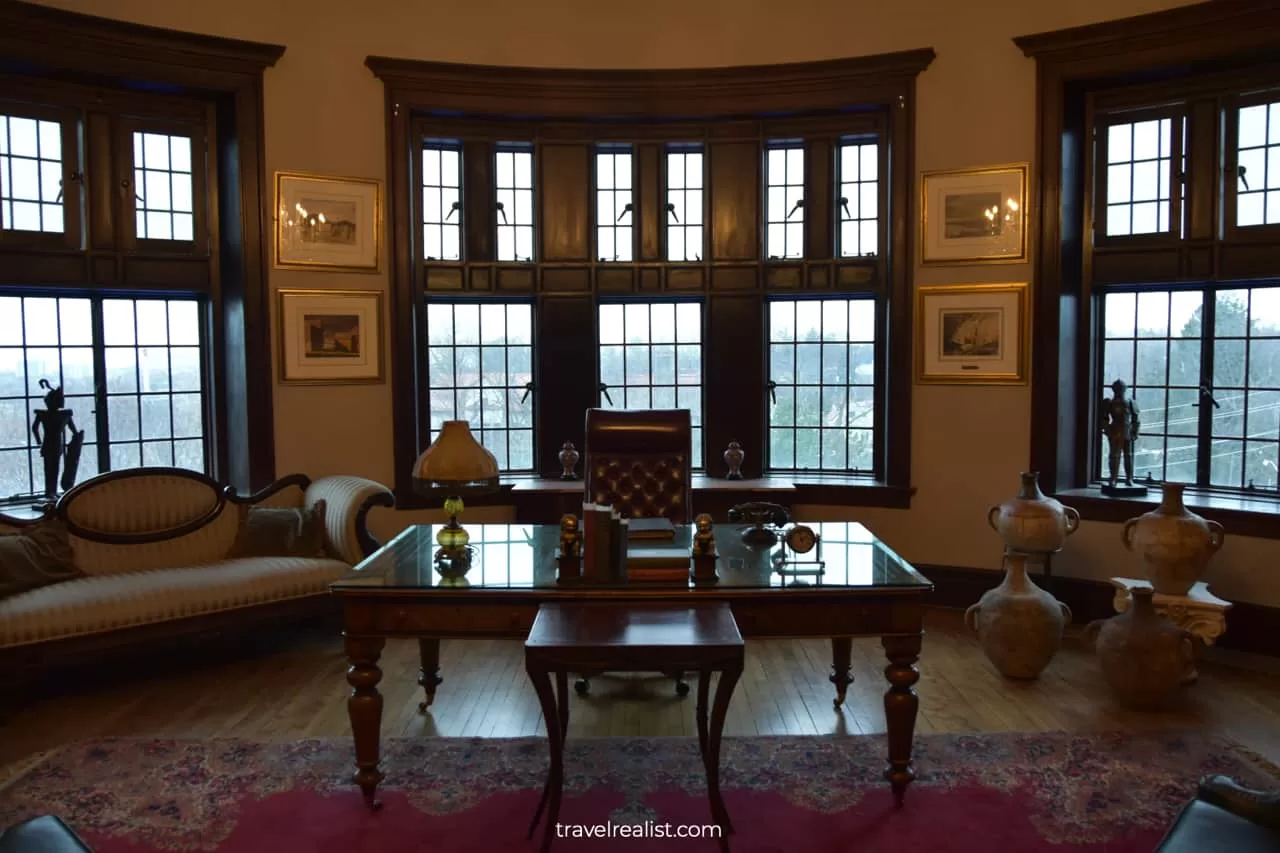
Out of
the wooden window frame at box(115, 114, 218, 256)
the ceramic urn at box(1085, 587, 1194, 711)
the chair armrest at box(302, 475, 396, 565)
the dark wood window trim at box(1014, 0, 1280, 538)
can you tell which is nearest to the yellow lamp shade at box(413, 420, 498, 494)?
the chair armrest at box(302, 475, 396, 565)

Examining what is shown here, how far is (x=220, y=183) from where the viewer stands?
5.51 meters

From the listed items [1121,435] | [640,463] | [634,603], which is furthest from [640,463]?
[1121,435]

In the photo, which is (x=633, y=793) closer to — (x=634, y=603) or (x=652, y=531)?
(x=634, y=603)

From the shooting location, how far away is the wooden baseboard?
4.70 metres

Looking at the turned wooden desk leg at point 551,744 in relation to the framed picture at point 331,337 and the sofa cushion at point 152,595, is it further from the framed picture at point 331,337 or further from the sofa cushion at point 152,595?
the framed picture at point 331,337

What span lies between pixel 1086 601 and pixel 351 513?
13.5 feet

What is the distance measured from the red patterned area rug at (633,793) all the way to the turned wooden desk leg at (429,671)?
420 millimetres

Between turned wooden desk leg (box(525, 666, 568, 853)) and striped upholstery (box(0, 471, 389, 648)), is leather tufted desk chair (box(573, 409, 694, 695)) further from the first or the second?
turned wooden desk leg (box(525, 666, 568, 853))

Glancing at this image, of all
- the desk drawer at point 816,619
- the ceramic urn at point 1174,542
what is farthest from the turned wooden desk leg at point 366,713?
the ceramic urn at point 1174,542

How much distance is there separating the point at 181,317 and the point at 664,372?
9.89 feet

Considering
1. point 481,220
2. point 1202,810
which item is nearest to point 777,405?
point 481,220

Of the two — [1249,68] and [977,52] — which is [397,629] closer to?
[977,52]

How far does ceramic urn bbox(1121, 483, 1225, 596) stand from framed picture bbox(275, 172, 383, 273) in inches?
176

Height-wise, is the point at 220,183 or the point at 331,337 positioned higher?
the point at 220,183
